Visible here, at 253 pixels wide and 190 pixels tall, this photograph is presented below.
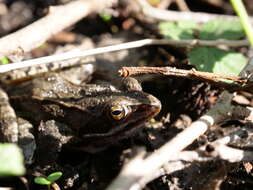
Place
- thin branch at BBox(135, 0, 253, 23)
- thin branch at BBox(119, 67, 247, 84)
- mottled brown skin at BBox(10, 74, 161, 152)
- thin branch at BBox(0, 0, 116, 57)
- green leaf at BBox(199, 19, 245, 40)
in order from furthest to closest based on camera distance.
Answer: thin branch at BBox(135, 0, 253, 23)
green leaf at BBox(199, 19, 245, 40)
thin branch at BBox(0, 0, 116, 57)
mottled brown skin at BBox(10, 74, 161, 152)
thin branch at BBox(119, 67, 247, 84)

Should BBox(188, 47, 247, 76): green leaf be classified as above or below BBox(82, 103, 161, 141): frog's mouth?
above

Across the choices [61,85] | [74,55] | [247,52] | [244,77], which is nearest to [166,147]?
[244,77]

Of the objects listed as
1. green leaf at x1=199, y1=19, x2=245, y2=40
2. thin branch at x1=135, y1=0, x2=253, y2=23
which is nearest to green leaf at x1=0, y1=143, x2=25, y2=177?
green leaf at x1=199, y1=19, x2=245, y2=40

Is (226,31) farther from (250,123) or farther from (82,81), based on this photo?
(82,81)

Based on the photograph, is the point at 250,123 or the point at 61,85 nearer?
the point at 250,123

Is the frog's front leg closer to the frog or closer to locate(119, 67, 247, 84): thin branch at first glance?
the frog

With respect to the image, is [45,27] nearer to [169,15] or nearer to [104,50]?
[104,50]

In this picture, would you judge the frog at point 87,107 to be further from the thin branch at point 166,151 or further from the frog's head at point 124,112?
the thin branch at point 166,151
